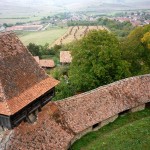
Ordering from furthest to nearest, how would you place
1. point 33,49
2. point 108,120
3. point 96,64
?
point 33,49, point 96,64, point 108,120

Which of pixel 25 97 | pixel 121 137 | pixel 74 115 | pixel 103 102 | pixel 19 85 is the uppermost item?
pixel 19 85

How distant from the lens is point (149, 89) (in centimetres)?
3631

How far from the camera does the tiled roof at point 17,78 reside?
80.6 ft

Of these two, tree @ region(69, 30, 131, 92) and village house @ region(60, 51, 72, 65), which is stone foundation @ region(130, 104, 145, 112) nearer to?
tree @ region(69, 30, 131, 92)

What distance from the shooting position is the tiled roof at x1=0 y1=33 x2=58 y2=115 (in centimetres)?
2458

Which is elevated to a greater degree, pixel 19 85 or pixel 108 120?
pixel 19 85

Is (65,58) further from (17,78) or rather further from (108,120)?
(17,78)

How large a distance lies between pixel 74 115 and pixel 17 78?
736 cm

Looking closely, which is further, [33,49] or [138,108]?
[33,49]

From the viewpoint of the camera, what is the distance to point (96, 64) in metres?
40.0

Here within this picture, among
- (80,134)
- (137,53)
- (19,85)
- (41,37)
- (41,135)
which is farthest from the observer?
(41,37)

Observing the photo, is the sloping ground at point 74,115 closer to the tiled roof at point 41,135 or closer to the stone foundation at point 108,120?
the tiled roof at point 41,135

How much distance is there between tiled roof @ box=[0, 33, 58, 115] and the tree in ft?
38.1

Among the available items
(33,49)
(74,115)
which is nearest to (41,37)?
(33,49)
